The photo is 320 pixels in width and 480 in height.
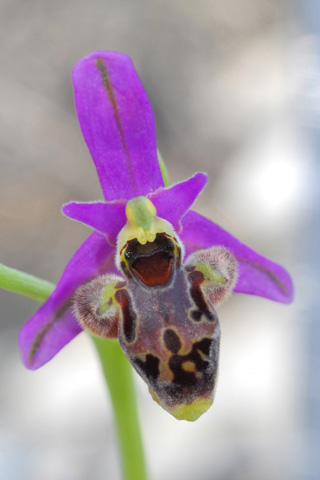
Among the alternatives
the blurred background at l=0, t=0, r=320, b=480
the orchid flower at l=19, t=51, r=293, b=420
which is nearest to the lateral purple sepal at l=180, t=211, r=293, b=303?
the orchid flower at l=19, t=51, r=293, b=420

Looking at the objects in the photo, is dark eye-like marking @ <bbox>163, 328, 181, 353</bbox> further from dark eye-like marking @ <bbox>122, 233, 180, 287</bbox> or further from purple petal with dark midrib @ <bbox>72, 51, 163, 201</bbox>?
purple petal with dark midrib @ <bbox>72, 51, 163, 201</bbox>

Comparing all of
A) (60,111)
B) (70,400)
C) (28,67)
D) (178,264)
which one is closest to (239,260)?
(178,264)

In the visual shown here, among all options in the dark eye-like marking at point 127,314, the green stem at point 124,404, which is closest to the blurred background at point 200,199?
the green stem at point 124,404

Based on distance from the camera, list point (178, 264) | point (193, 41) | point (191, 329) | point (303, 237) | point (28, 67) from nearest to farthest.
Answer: point (191, 329) < point (178, 264) < point (303, 237) < point (28, 67) < point (193, 41)

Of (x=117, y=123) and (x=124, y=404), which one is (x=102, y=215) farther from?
(x=124, y=404)

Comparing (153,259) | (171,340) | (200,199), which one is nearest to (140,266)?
(153,259)

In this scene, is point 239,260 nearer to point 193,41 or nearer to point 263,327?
point 263,327
